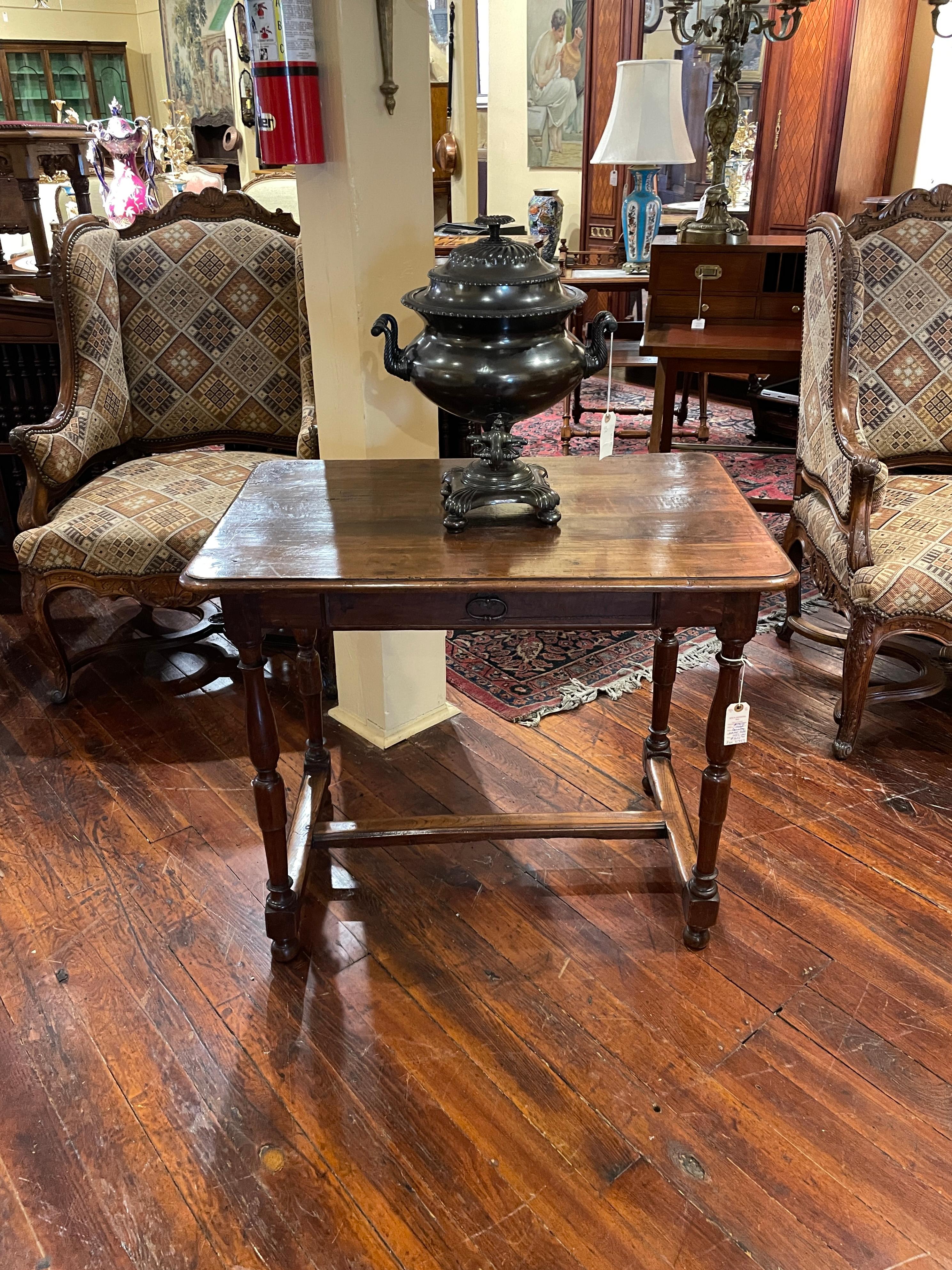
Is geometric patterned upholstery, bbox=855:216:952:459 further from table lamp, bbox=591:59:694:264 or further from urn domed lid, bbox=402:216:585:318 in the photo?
table lamp, bbox=591:59:694:264

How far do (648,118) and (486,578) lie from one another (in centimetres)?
330

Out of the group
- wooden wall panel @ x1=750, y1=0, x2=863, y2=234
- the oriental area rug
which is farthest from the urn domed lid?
wooden wall panel @ x1=750, y1=0, x2=863, y2=234

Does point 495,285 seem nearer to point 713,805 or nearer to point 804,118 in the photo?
point 713,805

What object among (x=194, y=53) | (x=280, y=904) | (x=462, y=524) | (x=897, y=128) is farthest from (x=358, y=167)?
(x=194, y=53)

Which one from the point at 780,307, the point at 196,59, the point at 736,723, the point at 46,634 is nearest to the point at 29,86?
the point at 196,59

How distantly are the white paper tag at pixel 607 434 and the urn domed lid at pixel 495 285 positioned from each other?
1.54ft

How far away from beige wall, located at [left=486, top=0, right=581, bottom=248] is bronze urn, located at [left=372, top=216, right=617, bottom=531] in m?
5.92

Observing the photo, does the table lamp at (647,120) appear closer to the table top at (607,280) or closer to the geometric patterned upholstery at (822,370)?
the table top at (607,280)

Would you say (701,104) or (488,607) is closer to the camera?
(488,607)

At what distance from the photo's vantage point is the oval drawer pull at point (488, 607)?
61.5 inches

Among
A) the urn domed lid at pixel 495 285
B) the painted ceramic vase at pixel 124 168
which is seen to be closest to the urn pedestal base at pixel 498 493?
the urn domed lid at pixel 495 285

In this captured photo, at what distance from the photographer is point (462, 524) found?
1.68 meters

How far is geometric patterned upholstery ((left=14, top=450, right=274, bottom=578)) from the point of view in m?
2.50

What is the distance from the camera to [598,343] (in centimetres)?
168
